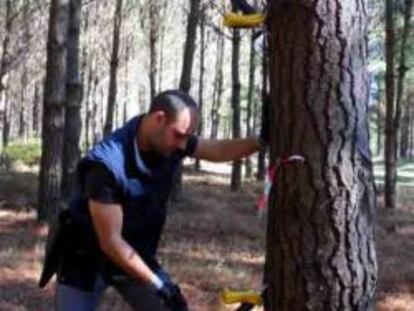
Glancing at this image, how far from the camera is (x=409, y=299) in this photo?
9188 millimetres

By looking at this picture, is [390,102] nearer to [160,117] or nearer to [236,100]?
[236,100]

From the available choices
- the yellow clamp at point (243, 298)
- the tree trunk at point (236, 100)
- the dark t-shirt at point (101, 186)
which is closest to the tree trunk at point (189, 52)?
the tree trunk at point (236, 100)

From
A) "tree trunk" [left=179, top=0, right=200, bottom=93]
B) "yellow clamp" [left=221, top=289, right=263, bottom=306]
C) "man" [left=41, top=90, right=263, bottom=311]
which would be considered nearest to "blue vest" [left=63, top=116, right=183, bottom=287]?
"man" [left=41, top=90, right=263, bottom=311]

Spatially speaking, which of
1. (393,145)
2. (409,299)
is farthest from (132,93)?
(409,299)

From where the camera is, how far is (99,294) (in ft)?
14.4

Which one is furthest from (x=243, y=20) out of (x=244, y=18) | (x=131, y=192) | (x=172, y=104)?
(x=131, y=192)

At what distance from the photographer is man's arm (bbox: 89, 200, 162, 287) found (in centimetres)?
383

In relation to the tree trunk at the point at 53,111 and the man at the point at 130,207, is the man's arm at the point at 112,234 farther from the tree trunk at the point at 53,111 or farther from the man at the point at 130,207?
the tree trunk at the point at 53,111

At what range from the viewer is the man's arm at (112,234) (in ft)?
12.6

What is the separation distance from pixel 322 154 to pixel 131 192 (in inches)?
38.0

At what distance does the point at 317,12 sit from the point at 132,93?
160 ft

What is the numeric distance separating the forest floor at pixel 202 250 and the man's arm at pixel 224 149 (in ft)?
12.9

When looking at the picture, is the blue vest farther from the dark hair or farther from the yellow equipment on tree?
the yellow equipment on tree

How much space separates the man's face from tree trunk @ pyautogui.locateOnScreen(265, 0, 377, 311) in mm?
425
